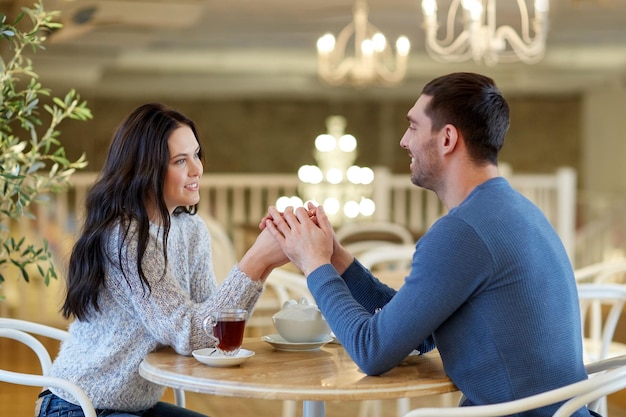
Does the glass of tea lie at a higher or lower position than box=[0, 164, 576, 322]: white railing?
higher

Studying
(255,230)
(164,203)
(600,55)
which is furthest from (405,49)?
(164,203)

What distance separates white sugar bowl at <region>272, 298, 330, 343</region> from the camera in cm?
192

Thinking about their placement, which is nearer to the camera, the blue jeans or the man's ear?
the man's ear

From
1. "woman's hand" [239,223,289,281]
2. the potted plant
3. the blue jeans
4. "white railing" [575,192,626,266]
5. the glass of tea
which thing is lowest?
"white railing" [575,192,626,266]

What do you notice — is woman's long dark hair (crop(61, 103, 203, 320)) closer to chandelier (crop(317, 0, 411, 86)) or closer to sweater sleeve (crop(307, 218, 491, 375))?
sweater sleeve (crop(307, 218, 491, 375))

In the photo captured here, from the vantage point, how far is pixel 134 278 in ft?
5.98

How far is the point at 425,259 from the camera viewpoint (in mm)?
1615

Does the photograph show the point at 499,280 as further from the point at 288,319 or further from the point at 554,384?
the point at 288,319

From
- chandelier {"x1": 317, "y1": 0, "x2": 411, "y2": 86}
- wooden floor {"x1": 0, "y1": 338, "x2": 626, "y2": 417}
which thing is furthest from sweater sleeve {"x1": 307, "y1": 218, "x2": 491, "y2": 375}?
chandelier {"x1": 317, "y1": 0, "x2": 411, "y2": 86}

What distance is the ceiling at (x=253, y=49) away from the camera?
7539mm

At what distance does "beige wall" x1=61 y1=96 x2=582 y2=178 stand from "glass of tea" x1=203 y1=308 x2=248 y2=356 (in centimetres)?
611

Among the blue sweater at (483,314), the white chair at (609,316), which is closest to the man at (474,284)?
the blue sweater at (483,314)

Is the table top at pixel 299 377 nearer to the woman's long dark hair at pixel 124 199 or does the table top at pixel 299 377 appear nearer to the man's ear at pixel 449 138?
the woman's long dark hair at pixel 124 199

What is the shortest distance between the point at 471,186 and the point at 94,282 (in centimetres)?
73
